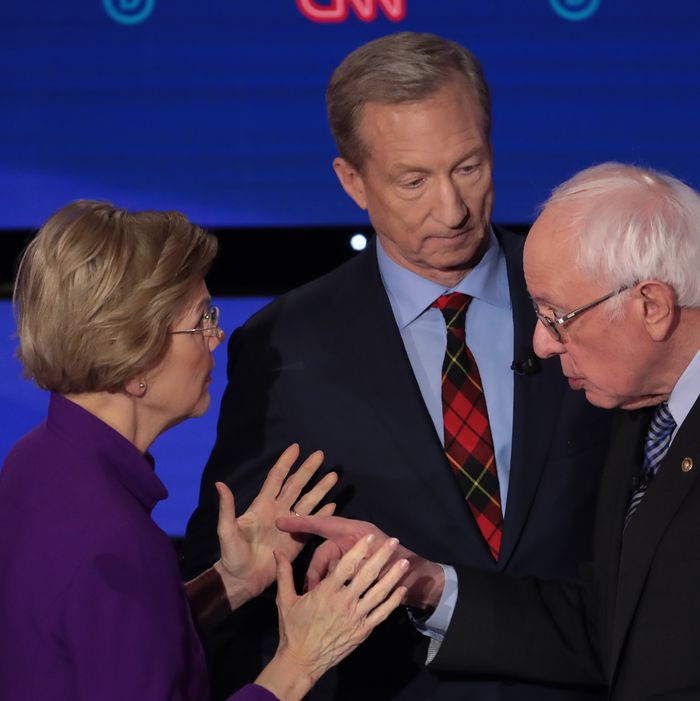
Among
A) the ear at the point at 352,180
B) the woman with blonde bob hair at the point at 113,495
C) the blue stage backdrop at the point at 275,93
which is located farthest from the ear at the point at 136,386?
the blue stage backdrop at the point at 275,93

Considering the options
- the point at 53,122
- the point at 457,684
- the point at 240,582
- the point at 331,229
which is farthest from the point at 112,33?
the point at 457,684

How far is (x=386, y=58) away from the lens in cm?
252

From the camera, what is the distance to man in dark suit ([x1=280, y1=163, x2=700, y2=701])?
6.62 feet

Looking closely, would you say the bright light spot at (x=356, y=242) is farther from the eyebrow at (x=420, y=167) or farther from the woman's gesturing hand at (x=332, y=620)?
the woman's gesturing hand at (x=332, y=620)

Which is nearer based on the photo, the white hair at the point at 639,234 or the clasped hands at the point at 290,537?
the white hair at the point at 639,234

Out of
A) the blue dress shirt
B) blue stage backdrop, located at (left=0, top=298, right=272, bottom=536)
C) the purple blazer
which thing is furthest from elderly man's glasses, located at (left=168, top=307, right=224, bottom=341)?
blue stage backdrop, located at (left=0, top=298, right=272, bottom=536)

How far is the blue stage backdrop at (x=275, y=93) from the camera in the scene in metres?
3.69

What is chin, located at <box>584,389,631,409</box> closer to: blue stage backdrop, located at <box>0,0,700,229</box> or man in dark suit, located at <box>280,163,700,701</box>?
man in dark suit, located at <box>280,163,700,701</box>

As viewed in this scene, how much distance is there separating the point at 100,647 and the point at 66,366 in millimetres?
418

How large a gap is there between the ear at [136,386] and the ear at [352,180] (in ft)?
2.54

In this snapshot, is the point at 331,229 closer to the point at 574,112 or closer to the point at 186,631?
the point at 574,112

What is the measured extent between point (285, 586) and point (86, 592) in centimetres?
43

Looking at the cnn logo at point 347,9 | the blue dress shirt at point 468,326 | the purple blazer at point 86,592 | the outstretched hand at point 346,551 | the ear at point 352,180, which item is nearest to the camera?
the purple blazer at point 86,592

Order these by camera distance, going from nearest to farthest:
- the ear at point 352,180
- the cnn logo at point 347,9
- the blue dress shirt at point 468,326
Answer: the blue dress shirt at point 468,326 → the ear at point 352,180 → the cnn logo at point 347,9
